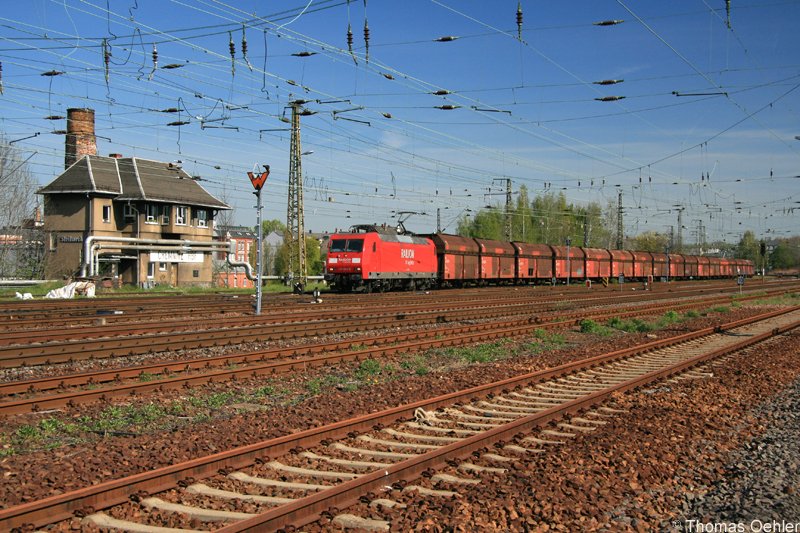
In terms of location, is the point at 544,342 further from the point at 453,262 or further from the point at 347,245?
the point at 453,262

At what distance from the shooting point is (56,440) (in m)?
8.03

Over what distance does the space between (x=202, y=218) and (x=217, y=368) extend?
53.0 m

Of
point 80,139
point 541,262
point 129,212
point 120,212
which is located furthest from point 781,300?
point 80,139

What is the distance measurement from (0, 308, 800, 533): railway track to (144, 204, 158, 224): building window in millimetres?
51024

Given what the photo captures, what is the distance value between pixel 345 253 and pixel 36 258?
26.7 meters

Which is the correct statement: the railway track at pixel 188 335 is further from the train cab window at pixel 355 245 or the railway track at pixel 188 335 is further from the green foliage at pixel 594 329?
the train cab window at pixel 355 245

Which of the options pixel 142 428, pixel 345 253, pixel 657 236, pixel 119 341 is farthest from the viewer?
pixel 657 236

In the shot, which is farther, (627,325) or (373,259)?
(373,259)

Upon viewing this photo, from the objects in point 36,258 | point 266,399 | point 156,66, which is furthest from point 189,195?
point 266,399

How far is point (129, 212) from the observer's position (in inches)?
2251

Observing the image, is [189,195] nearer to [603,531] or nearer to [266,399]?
[266,399]

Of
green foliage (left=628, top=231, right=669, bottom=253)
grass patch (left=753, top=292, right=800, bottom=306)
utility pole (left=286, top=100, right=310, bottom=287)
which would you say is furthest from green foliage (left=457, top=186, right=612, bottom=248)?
utility pole (left=286, top=100, right=310, bottom=287)

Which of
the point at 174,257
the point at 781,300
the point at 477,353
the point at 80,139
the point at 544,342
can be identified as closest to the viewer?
the point at 477,353

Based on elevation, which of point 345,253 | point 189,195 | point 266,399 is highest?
point 189,195
